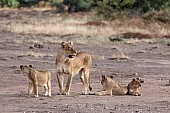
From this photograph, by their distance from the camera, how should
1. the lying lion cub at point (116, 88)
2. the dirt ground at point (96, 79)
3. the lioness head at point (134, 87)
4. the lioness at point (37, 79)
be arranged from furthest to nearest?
the lioness head at point (134, 87)
the lying lion cub at point (116, 88)
the lioness at point (37, 79)
the dirt ground at point (96, 79)

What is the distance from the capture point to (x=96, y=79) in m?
23.0

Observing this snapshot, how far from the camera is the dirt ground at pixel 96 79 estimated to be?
1488cm

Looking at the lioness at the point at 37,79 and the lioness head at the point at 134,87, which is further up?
the lioness at the point at 37,79

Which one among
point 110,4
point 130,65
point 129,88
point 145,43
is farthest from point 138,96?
point 110,4

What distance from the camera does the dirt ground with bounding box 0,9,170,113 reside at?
1488 cm

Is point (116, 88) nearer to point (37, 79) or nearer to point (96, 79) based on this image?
point (37, 79)

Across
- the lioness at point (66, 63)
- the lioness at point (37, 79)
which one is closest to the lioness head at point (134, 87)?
the lioness at point (66, 63)

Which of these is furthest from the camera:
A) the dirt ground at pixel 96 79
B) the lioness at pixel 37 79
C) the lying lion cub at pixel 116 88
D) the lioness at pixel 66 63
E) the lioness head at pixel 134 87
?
the lioness head at pixel 134 87

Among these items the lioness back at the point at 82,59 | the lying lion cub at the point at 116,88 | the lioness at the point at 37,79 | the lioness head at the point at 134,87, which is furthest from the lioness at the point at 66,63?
the lioness head at the point at 134,87

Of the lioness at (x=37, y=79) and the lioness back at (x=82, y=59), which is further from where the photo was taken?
the lioness back at (x=82, y=59)

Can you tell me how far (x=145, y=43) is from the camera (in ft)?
146

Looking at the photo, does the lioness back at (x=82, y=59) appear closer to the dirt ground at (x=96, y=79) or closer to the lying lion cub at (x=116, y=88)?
the lying lion cub at (x=116, y=88)

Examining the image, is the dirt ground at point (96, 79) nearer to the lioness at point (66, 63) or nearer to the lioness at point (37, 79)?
the lioness at point (37, 79)

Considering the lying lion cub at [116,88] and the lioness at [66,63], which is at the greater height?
the lioness at [66,63]
